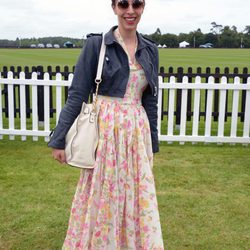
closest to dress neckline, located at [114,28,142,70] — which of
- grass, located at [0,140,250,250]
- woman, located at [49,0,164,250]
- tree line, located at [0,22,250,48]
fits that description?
woman, located at [49,0,164,250]

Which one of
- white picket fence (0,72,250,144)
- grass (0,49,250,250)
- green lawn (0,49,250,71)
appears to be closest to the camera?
grass (0,49,250,250)

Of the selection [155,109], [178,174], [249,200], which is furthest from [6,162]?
[155,109]

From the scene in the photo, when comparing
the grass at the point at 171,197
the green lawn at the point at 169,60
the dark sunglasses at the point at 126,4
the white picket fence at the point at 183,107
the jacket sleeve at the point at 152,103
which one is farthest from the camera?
the green lawn at the point at 169,60

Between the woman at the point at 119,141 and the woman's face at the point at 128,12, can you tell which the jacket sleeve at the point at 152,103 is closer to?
the woman at the point at 119,141

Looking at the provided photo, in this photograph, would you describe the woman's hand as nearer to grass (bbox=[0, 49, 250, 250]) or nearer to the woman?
the woman

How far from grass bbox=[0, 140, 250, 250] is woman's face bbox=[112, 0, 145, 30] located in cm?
199

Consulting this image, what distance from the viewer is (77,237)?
299cm

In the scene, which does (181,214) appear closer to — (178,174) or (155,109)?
(178,174)

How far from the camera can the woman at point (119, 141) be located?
271 centimetres

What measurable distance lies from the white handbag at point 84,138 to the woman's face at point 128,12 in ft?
0.62

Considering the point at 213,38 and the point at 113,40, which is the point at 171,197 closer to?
the point at 113,40

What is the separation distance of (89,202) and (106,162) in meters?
0.29

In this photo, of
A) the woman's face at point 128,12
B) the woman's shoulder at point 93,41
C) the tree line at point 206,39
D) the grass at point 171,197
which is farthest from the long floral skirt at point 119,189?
the tree line at point 206,39

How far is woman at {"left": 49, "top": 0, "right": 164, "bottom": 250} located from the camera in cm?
271
